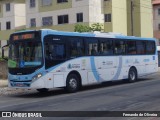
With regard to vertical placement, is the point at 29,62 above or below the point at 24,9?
below

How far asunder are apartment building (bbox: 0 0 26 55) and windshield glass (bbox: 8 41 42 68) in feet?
141

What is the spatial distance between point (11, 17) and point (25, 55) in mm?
44813

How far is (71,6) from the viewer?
173ft

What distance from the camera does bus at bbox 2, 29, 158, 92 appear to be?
18.1 metres

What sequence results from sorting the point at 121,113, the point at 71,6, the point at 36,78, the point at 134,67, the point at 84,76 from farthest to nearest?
the point at 71,6
the point at 134,67
the point at 84,76
the point at 36,78
the point at 121,113

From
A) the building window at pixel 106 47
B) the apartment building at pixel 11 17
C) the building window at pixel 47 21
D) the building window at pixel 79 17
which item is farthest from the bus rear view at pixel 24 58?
the apartment building at pixel 11 17

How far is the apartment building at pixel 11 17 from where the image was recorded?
61.7m

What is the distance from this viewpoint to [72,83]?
19.6 m

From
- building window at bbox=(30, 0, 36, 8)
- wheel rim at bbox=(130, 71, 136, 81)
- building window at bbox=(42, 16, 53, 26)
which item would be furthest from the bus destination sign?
building window at bbox=(30, 0, 36, 8)

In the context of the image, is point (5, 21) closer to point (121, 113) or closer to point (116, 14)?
point (116, 14)

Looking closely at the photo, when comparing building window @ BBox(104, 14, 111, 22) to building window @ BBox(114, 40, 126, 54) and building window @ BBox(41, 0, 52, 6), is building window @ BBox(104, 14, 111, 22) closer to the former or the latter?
building window @ BBox(41, 0, 52, 6)

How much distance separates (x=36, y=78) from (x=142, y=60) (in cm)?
1000

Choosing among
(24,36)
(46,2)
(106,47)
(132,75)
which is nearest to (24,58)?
(24,36)

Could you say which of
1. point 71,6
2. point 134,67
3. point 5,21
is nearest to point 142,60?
point 134,67
